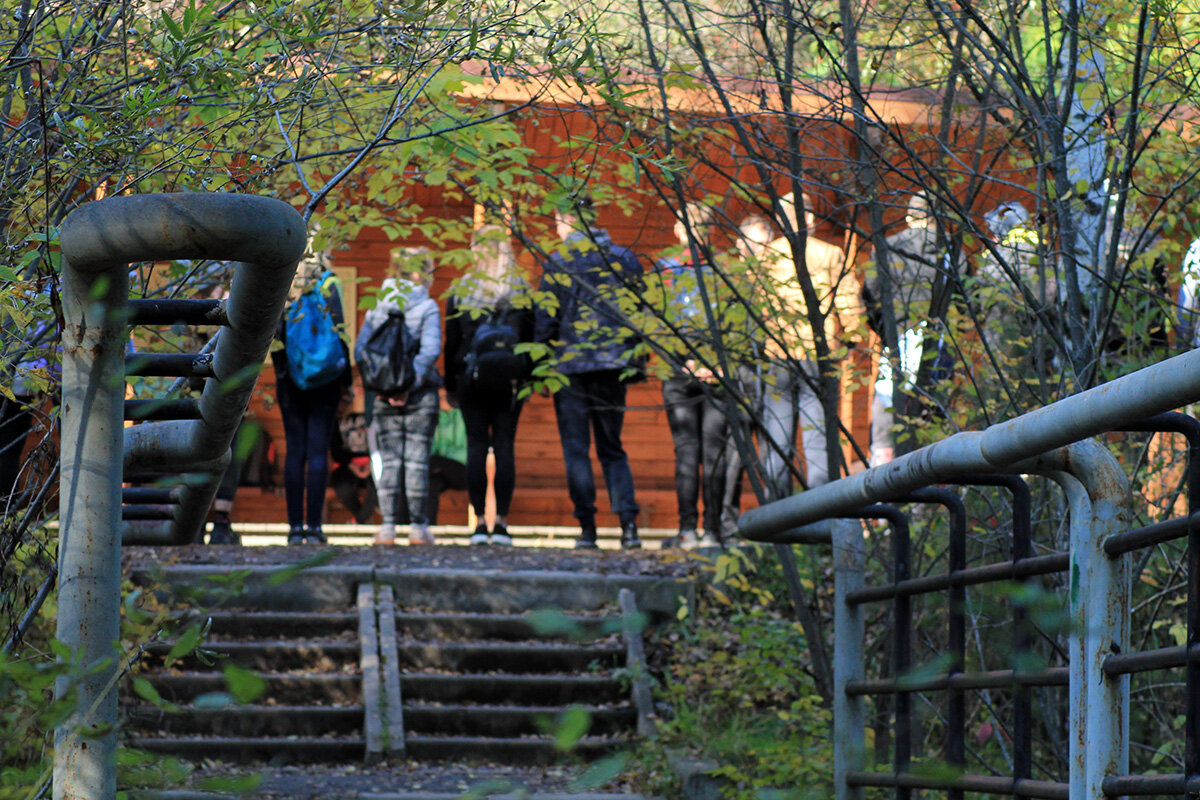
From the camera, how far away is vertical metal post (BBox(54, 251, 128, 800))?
1298 mm

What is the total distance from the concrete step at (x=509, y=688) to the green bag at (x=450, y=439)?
5.84 m

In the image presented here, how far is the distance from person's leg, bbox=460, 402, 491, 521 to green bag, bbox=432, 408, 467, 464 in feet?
12.8

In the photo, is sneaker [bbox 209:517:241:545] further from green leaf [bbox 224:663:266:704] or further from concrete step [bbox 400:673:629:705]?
green leaf [bbox 224:663:266:704]

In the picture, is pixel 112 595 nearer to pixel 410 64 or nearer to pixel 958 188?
pixel 410 64

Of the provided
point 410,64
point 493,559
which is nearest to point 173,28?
point 410,64

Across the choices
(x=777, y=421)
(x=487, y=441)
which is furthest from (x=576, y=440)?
(x=777, y=421)

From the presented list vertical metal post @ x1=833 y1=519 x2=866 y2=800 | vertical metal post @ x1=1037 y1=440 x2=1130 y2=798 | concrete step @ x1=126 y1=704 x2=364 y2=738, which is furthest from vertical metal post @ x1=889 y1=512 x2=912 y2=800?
concrete step @ x1=126 y1=704 x2=364 y2=738

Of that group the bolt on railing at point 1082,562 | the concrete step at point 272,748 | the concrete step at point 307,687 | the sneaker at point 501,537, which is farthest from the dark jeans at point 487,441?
the bolt on railing at point 1082,562

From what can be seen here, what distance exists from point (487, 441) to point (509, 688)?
7.65 feet

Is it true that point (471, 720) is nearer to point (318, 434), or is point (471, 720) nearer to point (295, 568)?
point (318, 434)

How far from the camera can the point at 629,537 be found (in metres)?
8.88

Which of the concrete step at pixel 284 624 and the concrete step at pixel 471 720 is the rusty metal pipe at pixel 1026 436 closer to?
the concrete step at pixel 471 720

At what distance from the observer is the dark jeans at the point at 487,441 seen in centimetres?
854

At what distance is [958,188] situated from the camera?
5.36 m
